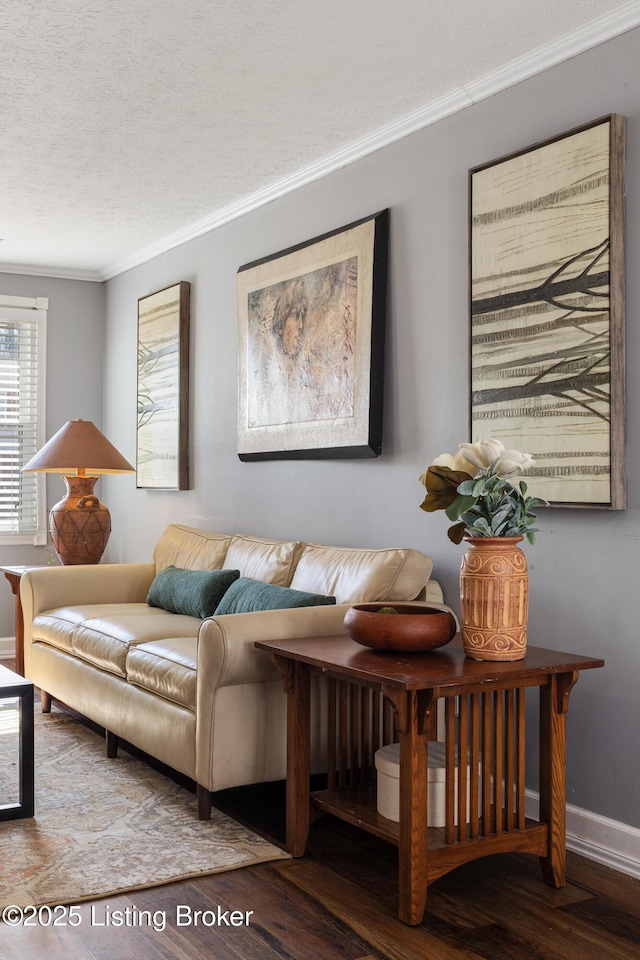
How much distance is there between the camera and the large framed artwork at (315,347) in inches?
150

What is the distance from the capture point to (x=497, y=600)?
101 inches

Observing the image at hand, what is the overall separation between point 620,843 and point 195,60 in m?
2.80

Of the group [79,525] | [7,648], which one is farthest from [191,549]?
[7,648]

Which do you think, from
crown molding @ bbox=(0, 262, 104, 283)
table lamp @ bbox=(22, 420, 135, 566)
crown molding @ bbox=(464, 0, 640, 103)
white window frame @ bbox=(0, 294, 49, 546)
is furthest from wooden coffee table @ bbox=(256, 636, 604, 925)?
crown molding @ bbox=(0, 262, 104, 283)

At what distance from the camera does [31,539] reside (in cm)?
A: 633

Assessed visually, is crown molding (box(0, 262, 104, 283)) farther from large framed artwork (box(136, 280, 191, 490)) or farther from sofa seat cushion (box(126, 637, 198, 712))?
sofa seat cushion (box(126, 637, 198, 712))

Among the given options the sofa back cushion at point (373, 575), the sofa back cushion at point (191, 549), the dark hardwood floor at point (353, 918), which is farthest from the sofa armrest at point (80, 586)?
the dark hardwood floor at point (353, 918)

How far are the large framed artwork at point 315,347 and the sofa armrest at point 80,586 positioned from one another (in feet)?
2.89

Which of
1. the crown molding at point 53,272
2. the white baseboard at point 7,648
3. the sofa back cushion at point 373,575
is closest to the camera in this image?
the sofa back cushion at point 373,575

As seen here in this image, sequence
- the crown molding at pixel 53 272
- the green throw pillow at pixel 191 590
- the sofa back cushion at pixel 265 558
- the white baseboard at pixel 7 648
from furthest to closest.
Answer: the crown molding at pixel 53 272
the white baseboard at pixel 7 648
the green throw pillow at pixel 191 590
the sofa back cushion at pixel 265 558

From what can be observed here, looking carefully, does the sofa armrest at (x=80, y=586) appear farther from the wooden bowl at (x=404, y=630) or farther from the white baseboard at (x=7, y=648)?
the wooden bowl at (x=404, y=630)

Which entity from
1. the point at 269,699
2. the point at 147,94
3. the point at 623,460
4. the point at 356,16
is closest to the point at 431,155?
the point at 356,16

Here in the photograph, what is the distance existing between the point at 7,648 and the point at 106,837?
3.50 metres

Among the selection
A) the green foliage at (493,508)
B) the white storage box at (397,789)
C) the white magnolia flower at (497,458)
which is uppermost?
the white magnolia flower at (497,458)
